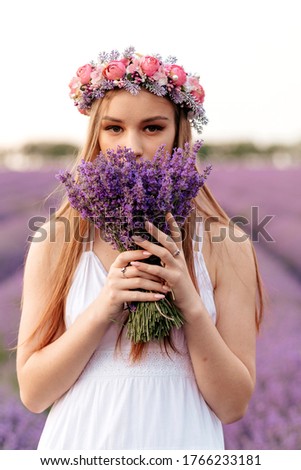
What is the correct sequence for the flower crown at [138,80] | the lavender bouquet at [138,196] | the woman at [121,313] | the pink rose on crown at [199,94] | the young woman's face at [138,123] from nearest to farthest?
the lavender bouquet at [138,196] < the woman at [121,313] < the young woman's face at [138,123] < the flower crown at [138,80] < the pink rose on crown at [199,94]

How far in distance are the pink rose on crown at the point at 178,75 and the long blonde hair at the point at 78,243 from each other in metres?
0.09

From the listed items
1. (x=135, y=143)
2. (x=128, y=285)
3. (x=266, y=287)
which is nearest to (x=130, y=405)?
(x=128, y=285)

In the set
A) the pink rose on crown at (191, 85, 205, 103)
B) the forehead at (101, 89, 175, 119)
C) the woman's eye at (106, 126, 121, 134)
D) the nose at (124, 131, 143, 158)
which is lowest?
the nose at (124, 131, 143, 158)

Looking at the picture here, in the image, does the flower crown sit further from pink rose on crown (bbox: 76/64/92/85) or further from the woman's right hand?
the woman's right hand

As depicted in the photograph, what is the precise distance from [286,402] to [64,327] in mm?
2188

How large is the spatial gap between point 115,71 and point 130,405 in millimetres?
1008

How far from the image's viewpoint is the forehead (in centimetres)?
232

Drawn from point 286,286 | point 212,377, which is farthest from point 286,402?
point 212,377

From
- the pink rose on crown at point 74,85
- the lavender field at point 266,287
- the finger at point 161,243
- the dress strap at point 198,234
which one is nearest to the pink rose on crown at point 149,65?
the pink rose on crown at point 74,85

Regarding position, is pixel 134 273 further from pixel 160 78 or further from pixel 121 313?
pixel 160 78

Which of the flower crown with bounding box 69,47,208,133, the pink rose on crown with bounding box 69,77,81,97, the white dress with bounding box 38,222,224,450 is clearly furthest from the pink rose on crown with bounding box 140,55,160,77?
Answer: the white dress with bounding box 38,222,224,450

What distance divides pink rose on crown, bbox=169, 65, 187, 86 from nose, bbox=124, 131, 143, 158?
287 millimetres

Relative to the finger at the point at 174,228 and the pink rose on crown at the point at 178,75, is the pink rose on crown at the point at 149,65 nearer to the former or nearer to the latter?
the pink rose on crown at the point at 178,75

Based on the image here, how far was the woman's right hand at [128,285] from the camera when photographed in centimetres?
210
